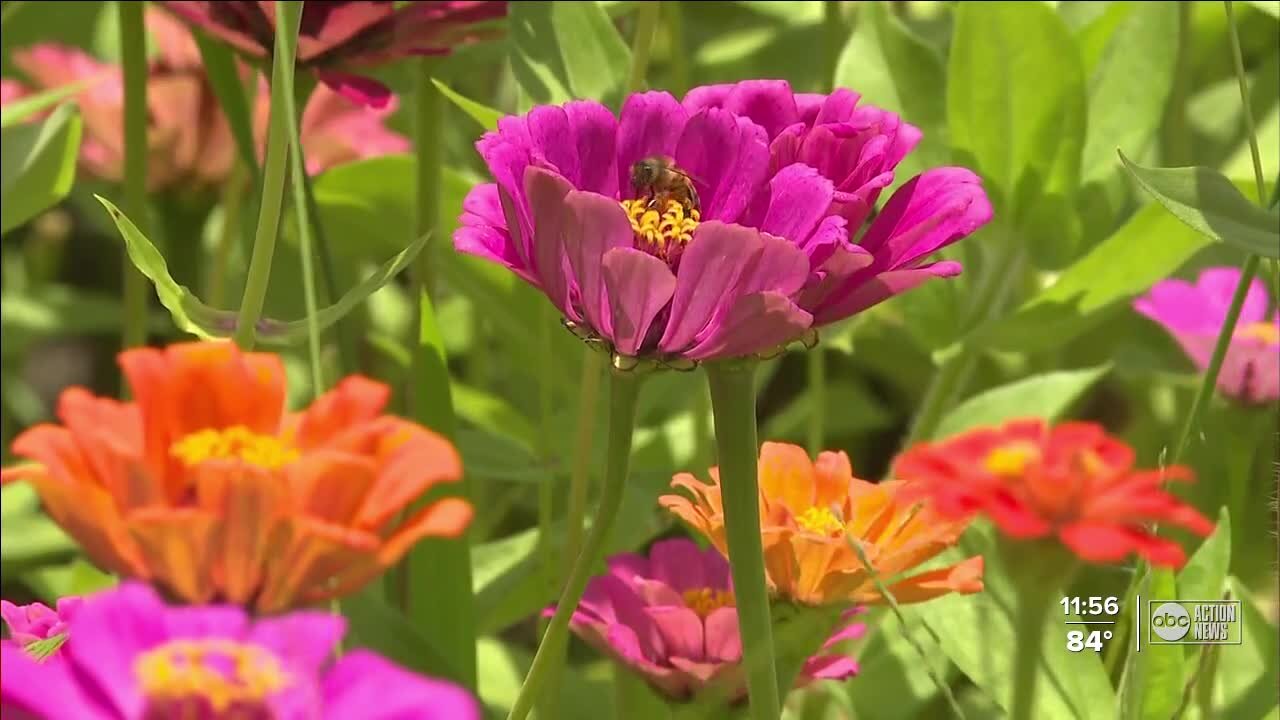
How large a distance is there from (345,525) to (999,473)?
10cm

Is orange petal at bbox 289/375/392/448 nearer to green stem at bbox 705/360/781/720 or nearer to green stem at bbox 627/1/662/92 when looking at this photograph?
green stem at bbox 705/360/781/720

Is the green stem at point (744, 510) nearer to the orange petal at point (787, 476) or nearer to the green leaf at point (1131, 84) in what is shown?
the orange petal at point (787, 476)

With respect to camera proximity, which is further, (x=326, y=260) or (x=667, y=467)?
(x=667, y=467)

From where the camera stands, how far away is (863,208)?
40cm

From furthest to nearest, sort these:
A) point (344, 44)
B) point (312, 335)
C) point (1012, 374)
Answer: point (1012, 374) < point (344, 44) < point (312, 335)

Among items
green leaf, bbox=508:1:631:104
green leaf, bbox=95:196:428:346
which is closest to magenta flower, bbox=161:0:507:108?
green leaf, bbox=508:1:631:104

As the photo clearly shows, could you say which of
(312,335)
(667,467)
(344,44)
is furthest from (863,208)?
(667,467)

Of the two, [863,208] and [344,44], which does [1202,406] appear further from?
[344,44]

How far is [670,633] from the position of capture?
0.46 meters

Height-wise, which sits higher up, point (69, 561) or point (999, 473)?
point (999, 473)

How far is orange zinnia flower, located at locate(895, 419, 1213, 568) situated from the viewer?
27 centimetres

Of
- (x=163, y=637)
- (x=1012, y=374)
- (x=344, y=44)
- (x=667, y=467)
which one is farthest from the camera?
(x=1012, y=374)

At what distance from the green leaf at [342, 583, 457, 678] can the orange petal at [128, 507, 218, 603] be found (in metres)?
0.20

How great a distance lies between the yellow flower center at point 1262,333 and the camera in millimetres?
646
